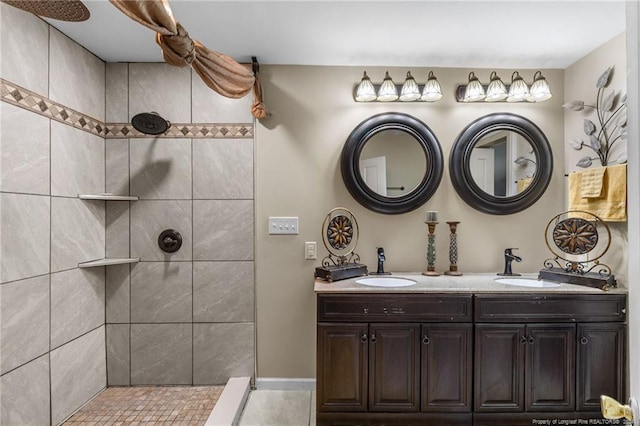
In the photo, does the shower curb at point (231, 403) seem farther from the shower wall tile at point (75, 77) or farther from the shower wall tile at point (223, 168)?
the shower wall tile at point (75, 77)

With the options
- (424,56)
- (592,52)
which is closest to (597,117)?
(592,52)

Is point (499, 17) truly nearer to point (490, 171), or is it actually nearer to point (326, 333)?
point (490, 171)

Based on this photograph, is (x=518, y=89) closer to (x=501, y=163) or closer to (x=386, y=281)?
(x=501, y=163)

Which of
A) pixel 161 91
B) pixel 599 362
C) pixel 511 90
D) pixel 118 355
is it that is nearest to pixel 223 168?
pixel 161 91

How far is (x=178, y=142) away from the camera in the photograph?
2398 millimetres

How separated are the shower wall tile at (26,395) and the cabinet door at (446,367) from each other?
218 cm

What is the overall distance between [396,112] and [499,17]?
0.83 metres

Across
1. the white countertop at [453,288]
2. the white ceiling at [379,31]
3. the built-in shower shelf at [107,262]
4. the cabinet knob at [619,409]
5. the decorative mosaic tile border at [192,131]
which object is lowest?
the white countertop at [453,288]

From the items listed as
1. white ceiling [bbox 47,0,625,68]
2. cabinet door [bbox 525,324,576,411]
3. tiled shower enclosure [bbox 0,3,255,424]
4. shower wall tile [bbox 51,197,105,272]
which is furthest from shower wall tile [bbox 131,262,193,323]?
cabinet door [bbox 525,324,576,411]

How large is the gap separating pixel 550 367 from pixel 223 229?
2298 mm

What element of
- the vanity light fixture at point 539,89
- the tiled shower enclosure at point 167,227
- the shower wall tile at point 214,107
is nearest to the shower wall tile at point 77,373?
the tiled shower enclosure at point 167,227

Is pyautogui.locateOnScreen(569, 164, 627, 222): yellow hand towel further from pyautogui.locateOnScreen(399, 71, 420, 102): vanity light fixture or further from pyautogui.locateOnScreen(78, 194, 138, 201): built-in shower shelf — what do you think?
pyautogui.locateOnScreen(78, 194, 138, 201): built-in shower shelf

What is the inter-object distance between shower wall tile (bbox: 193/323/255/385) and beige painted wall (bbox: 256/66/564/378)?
0.31 ft

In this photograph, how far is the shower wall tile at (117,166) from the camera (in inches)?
93.8
